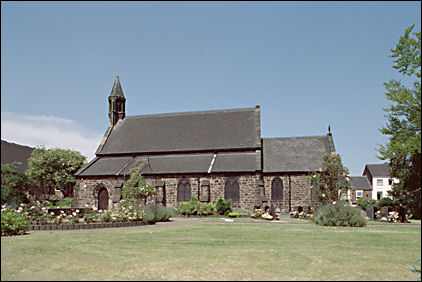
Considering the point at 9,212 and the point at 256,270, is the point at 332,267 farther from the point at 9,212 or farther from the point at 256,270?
the point at 9,212

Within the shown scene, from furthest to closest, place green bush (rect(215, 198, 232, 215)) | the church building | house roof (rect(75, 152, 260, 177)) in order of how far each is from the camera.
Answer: house roof (rect(75, 152, 260, 177)) < the church building < green bush (rect(215, 198, 232, 215))

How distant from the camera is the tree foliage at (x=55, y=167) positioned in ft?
189

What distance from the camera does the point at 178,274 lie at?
7.59 meters

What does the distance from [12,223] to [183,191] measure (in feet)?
92.9

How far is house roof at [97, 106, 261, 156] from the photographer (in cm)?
4519

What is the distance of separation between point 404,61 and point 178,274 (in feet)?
60.3

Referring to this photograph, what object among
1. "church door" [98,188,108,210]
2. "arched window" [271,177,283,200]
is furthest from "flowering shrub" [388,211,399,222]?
"church door" [98,188,108,210]

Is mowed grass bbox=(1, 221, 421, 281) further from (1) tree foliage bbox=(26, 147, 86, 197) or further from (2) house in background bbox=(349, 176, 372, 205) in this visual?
(2) house in background bbox=(349, 176, 372, 205)

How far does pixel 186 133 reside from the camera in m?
48.0

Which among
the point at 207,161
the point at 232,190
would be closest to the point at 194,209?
the point at 232,190

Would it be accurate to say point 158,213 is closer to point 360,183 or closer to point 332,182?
point 332,182

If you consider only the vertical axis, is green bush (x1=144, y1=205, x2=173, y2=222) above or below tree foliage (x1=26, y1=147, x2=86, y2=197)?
below

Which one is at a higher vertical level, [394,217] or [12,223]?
[12,223]

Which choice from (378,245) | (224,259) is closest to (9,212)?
(224,259)
